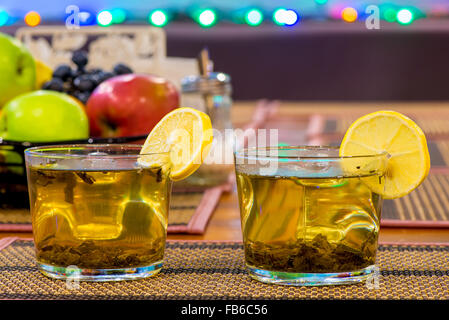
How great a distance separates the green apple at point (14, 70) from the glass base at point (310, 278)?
601 mm

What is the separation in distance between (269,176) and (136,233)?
11 cm

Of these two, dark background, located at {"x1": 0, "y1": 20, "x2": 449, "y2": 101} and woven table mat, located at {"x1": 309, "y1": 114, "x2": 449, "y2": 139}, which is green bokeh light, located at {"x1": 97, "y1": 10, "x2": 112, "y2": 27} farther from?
woven table mat, located at {"x1": 309, "y1": 114, "x2": 449, "y2": 139}

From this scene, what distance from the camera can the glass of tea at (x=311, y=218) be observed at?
476mm

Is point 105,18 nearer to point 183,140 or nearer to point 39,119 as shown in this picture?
point 39,119

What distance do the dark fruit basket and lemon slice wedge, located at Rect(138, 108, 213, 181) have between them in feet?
0.71

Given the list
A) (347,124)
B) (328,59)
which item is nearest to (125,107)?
(347,124)

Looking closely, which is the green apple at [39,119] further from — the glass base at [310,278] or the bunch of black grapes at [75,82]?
the glass base at [310,278]

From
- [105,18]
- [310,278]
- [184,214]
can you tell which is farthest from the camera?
[105,18]

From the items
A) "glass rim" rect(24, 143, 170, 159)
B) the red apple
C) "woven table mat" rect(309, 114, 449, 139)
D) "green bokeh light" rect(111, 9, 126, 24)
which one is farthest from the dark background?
"glass rim" rect(24, 143, 170, 159)

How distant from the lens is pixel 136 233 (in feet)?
1.64

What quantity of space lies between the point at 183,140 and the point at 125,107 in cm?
40

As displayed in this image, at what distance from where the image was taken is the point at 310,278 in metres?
0.47
